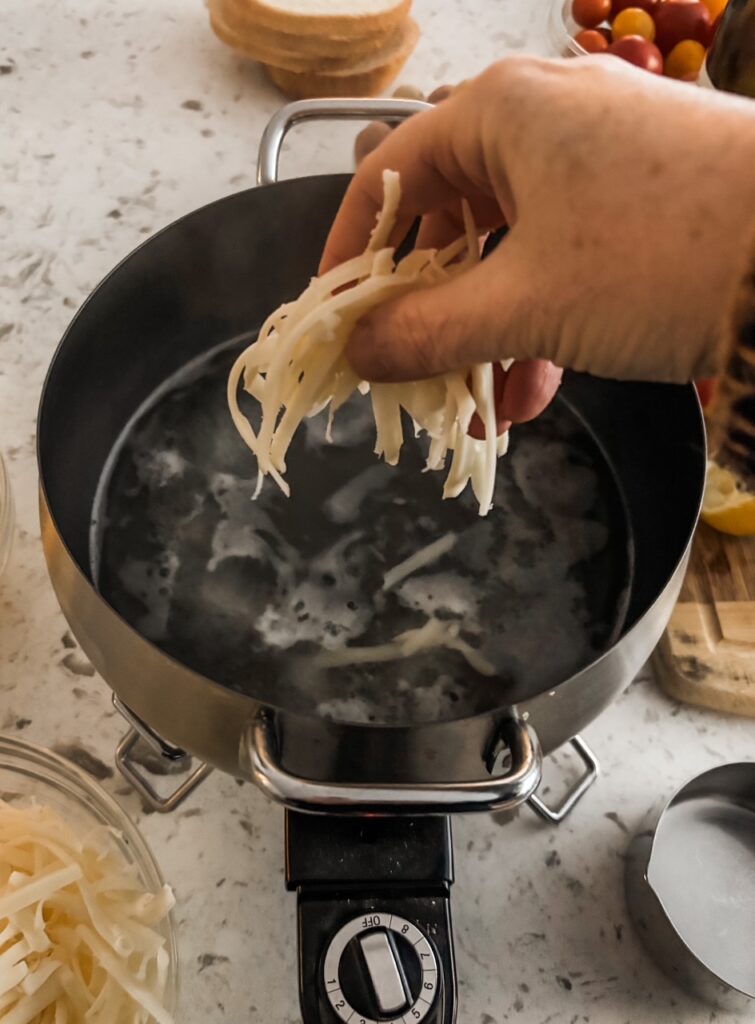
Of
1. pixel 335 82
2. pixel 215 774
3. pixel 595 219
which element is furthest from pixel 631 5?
pixel 215 774

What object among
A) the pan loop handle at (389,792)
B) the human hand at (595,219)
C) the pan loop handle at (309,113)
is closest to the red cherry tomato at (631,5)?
the pan loop handle at (309,113)

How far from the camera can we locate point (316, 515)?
0.90m

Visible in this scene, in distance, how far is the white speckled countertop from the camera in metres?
0.73

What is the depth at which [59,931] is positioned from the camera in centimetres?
65

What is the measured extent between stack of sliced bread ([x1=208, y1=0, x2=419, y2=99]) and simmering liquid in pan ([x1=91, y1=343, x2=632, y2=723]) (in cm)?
51

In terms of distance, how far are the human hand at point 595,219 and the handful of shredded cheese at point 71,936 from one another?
450 mm

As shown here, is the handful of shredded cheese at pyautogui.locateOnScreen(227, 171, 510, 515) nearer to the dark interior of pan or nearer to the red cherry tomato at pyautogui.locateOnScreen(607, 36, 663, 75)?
the dark interior of pan

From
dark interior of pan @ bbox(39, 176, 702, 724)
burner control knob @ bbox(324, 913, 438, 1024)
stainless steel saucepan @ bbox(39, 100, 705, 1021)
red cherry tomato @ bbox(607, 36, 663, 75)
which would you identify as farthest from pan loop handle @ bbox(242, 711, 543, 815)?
red cherry tomato @ bbox(607, 36, 663, 75)

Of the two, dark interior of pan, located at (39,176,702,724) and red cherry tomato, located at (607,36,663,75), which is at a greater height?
red cherry tomato, located at (607,36,663,75)

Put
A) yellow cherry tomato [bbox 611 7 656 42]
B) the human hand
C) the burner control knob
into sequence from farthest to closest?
yellow cherry tomato [bbox 611 7 656 42], the burner control knob, the human hand

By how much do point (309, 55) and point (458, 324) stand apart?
80cm

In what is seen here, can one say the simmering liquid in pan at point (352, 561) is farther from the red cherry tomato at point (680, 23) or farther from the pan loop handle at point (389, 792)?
the red cherry tomato at point (680, 23)

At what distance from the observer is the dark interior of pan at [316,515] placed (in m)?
0.80

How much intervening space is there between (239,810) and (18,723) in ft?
0.71
